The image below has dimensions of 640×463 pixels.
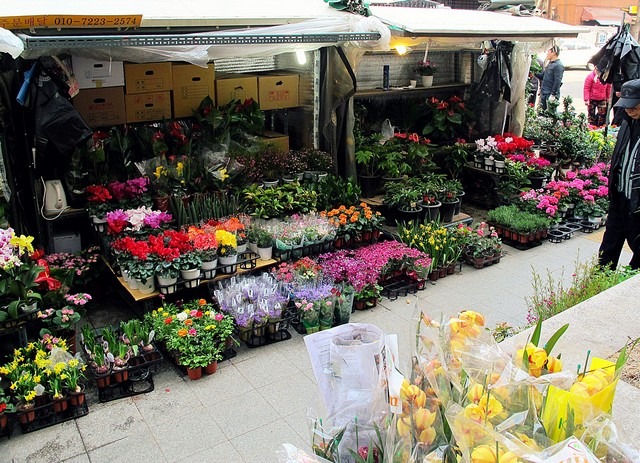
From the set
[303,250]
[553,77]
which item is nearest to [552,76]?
[553,77]

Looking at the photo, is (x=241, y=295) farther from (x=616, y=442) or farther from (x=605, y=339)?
(x=616, y=442)

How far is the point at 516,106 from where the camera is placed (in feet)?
31.5

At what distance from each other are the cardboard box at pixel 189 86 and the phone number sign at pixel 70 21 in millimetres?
1388

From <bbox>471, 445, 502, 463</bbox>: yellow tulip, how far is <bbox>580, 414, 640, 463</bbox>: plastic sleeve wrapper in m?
0.32

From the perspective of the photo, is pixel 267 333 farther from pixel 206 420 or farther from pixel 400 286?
pixel 400 286

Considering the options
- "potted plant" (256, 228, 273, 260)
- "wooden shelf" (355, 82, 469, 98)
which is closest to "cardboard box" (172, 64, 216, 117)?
"potted plant" (256, 228, 273, 260)

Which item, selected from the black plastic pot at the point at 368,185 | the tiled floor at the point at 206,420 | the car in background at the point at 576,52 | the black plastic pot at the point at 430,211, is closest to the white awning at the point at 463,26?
the black plastic pot at the point at 368,185

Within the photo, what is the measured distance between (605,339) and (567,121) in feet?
26.1

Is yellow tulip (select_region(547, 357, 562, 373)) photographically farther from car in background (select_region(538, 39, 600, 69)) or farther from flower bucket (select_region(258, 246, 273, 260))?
car in background (select_region(538, 39, 600, 69))

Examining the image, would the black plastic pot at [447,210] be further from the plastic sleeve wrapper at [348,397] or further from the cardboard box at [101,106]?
the plastic sleeve wrapper at [348,397]

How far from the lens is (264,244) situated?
19.0 ft

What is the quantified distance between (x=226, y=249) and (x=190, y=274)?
435 millimetres

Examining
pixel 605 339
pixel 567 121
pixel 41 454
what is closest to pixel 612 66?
pixel 567 121

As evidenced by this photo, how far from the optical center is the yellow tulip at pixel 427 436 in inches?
72.6
